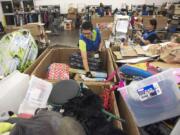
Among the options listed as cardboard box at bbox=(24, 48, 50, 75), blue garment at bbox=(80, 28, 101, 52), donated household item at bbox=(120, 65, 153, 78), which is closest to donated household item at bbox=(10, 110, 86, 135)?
donated household item at bbox=(120, 65, 153, 78)

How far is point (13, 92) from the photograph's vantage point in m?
1.33

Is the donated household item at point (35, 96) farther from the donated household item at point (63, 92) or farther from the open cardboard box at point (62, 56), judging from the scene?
the open cardboard box at point (62, 56)

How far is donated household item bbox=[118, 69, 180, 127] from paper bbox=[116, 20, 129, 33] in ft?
8.67

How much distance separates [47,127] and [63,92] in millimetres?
600

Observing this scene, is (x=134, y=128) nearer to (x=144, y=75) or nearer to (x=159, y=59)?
(x=144, y=75)

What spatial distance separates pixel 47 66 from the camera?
2361 millimetres

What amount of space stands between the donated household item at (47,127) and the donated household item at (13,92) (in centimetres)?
50

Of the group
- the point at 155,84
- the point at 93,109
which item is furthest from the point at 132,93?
the point at 93,109

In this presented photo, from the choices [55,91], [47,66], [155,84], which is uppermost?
[155,84]

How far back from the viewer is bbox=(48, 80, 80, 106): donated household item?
1.32m

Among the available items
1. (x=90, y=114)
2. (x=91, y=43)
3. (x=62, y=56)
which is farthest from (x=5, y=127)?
(x=91, y=43)

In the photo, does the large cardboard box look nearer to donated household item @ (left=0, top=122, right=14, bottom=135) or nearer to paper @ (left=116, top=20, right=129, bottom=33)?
paper @ (left=116, top=20, right=129, bottom=33)

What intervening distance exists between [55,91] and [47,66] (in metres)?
1.00

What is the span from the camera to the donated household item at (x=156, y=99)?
113 centimetres
